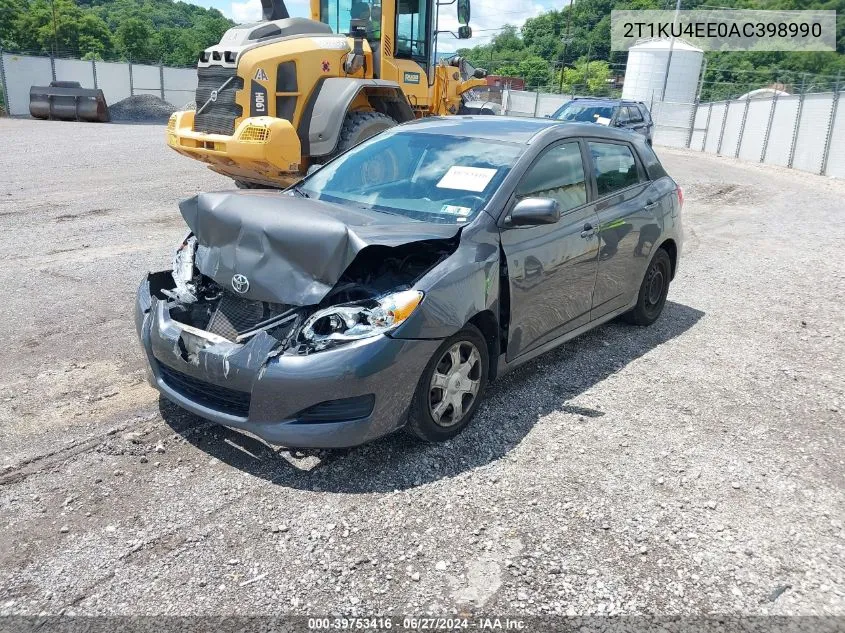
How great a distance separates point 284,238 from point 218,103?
7.20 metres

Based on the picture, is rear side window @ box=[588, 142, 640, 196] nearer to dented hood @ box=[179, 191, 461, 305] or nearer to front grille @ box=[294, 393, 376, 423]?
dented hood @ box=[179, 191, 461, 305]

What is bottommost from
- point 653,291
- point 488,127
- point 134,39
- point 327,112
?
point 653,291

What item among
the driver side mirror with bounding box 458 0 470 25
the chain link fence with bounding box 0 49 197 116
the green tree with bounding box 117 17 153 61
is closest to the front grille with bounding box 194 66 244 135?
the driver side mirror with bounding box 458 0 470 25

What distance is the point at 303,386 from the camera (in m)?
3.27

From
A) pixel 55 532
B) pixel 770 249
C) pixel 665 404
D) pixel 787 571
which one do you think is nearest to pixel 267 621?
pixel 55 532

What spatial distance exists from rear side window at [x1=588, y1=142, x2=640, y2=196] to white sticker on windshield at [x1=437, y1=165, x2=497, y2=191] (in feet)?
3.78

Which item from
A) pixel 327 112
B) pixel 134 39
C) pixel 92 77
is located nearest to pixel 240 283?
pixel 327 112

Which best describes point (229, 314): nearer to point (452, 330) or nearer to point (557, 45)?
point (452, 330)

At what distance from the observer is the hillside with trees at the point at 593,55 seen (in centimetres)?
6775

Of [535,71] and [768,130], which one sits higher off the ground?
[535,71]

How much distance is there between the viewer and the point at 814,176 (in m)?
21.6

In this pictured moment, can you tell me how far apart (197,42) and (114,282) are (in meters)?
91.2

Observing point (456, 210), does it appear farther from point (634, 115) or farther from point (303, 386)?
point (634, 115)

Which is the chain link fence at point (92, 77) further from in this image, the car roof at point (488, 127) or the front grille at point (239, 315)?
the front grille at point (239, 315)
